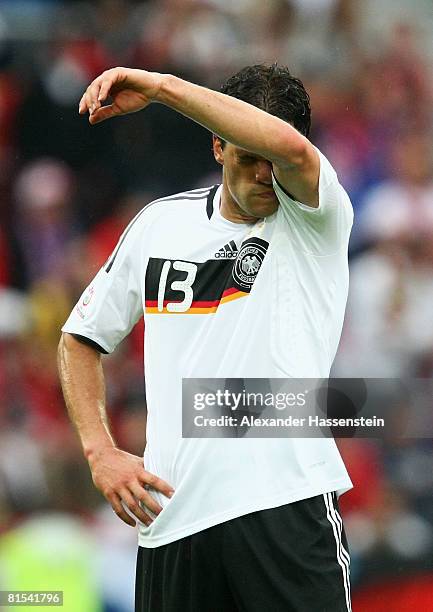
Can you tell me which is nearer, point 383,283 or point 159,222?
point 159,222

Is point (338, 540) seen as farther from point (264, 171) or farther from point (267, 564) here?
point (264, 171)

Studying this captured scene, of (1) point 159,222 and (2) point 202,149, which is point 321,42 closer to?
(2) point 202,149

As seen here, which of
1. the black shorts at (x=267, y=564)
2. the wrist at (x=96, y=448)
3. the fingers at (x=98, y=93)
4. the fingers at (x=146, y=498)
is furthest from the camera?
the wrist at (x=96, y=448)

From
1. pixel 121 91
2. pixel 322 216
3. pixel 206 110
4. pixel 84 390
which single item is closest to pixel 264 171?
pixel 322 216

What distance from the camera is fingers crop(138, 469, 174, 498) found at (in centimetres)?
207

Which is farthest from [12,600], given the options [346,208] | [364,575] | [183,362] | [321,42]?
[321,42]

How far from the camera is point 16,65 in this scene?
14.7 feet

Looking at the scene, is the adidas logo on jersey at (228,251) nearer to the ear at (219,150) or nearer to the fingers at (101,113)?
the ear at (219,150)

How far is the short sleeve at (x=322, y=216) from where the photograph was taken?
2.01 meters

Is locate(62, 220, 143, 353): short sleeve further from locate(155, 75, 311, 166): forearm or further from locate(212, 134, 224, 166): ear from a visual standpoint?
locate(155, 75, 311, 166): forearm

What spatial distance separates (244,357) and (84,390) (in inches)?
17.6

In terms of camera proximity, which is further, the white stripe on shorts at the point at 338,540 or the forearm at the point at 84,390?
the forearm at the point at 84,390

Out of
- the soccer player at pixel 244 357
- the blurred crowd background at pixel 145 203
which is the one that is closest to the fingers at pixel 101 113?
the soccer player at pixel 244 357

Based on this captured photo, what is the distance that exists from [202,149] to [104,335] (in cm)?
211
